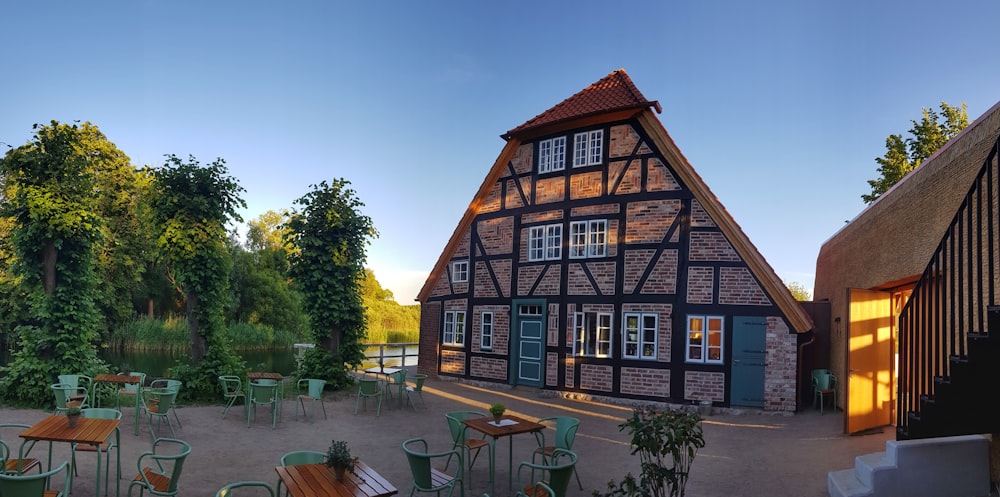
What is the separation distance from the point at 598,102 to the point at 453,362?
24.7 ft

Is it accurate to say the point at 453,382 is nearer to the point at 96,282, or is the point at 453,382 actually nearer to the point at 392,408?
the point at 392,408

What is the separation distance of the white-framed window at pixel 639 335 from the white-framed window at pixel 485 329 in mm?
3669

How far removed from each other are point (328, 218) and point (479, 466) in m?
7.97

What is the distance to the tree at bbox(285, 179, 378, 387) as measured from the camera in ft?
45.7

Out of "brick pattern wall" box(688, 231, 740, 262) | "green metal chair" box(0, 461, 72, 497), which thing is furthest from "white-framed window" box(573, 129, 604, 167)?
"green metal chair" box(0, 461, 72, 497)

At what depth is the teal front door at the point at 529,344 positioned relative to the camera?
14875 mm

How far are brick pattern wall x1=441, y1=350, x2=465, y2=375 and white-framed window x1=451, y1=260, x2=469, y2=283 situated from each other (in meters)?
1.87

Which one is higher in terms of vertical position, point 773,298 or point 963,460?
point 773,298

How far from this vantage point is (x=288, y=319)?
112ft

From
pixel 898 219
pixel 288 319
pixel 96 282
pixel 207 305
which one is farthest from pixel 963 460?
pixel 288 319

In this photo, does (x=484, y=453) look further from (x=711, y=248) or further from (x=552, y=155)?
(x=552, y=155)

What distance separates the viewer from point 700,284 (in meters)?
12.9

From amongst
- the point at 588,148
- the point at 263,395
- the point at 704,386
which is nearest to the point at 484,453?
the point at 263,395

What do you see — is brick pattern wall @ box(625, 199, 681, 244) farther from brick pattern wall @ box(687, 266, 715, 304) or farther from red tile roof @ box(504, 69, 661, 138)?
red tile roof @ box(504, 69, 661, 138)
